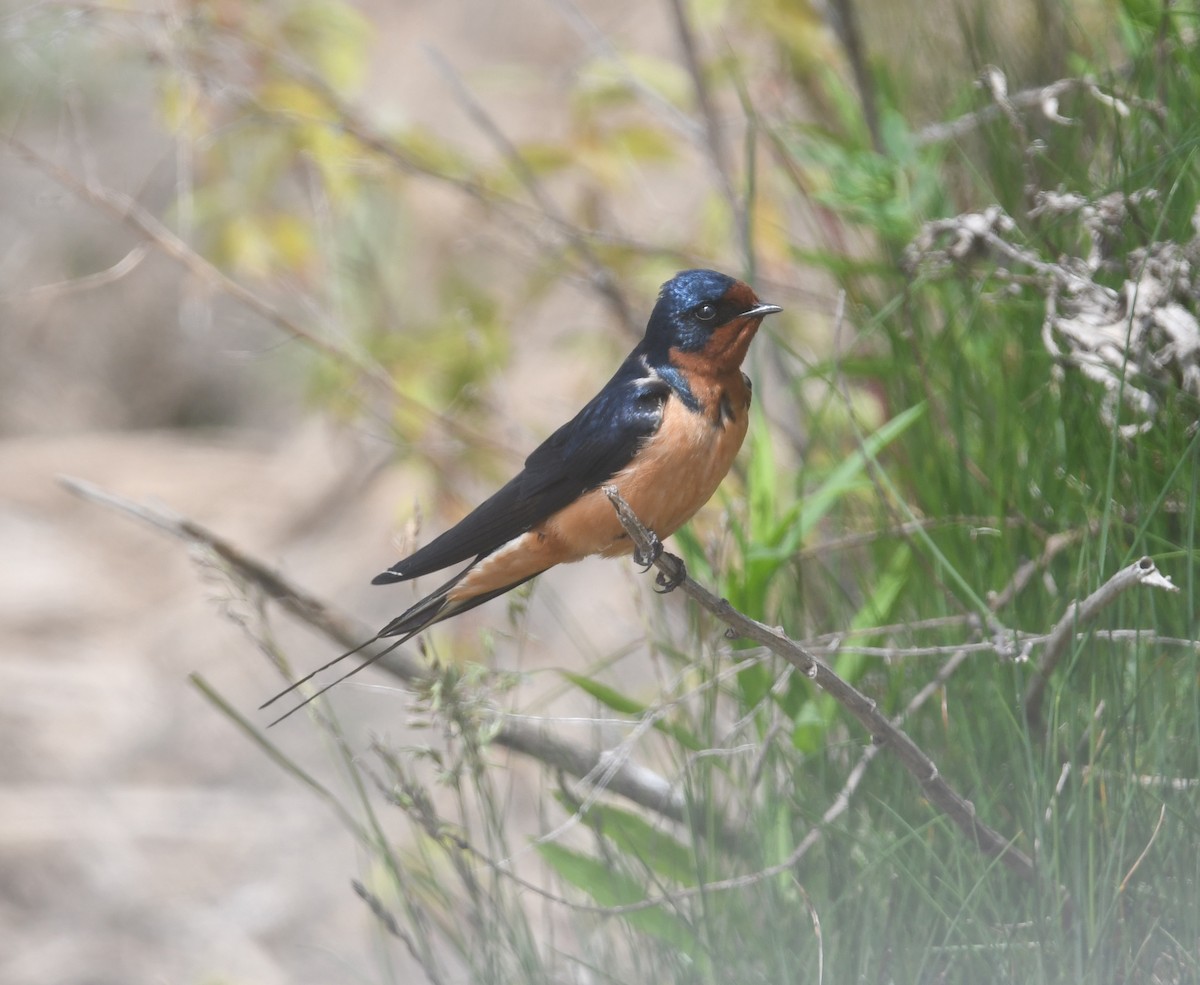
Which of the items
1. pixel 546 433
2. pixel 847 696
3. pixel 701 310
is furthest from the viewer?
pixel 546 433

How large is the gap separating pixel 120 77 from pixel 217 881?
14.4 feet

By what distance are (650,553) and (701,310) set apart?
0.31 metres

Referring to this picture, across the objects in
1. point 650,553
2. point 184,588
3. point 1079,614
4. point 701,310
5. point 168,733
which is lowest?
point 168,733

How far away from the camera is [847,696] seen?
134 cm

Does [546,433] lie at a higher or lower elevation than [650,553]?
lower

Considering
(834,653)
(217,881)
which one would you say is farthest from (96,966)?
(834,653)

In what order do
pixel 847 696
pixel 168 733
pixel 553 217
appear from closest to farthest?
pixel 847 696
pixel 553 217
pixel 168 733

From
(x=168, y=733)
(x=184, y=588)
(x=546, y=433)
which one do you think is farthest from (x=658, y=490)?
(x=184, y=588)

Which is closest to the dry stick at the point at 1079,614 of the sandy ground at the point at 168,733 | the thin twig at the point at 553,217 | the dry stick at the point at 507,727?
the dry stick at the point at 507,727

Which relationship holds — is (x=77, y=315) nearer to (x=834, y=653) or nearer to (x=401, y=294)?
(x=401, y=294)

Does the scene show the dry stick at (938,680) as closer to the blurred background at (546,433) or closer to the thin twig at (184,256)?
the blurred background at (546,433)

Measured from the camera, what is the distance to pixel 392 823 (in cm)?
398

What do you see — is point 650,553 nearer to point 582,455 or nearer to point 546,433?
point 582,455

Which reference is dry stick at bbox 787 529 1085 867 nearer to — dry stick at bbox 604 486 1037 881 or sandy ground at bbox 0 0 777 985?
dry stick at bbox 604 486 1037 881
